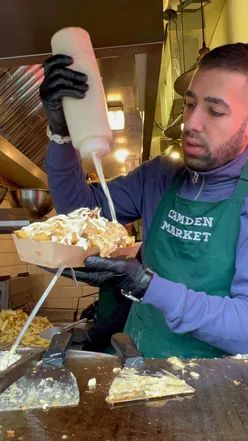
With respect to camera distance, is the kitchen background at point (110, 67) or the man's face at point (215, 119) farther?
the man's face at point (215, 119)

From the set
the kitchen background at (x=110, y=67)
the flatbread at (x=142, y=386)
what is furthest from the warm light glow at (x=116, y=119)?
the flatbread at (x=142, y=386)

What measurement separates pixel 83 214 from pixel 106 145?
0.73 feet

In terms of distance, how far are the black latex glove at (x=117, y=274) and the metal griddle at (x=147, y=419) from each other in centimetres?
24

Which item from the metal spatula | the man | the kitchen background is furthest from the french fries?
the metal spatula

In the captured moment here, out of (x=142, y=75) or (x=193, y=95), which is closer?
(x=142, y=75)

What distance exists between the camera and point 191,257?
138 centimetres

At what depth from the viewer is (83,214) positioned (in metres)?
1.19

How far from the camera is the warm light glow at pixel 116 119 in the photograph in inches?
73.7

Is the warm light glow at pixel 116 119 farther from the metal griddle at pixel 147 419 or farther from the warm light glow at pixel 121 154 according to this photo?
the metal griddle at pixel 147 419

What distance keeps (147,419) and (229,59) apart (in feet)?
4.08

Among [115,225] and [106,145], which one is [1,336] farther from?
[106,145]

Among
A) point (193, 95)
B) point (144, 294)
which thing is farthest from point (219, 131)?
point (144, 294)

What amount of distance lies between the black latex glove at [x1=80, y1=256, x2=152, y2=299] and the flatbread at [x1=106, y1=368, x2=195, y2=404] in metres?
0.22

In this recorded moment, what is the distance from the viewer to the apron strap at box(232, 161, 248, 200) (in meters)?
1.41
